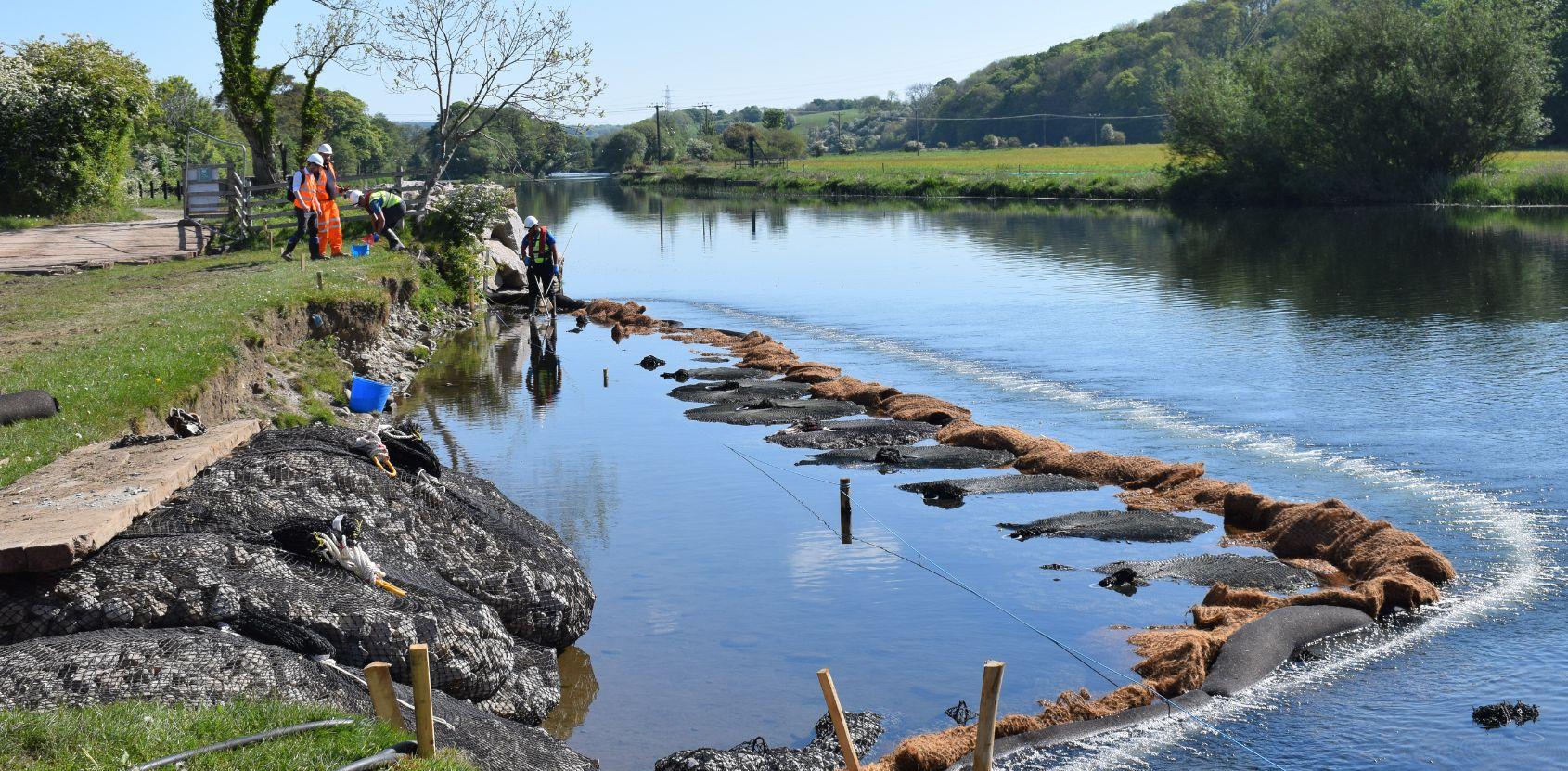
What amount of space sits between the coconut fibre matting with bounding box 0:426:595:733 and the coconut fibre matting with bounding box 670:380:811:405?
1284cm

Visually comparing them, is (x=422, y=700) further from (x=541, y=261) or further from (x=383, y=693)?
(x=541, y=261)

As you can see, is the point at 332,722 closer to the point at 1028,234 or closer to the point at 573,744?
the point at 573,744

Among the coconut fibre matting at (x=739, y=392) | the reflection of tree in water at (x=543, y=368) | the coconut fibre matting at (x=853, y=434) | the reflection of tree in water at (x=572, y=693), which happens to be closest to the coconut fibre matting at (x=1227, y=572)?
the reflection of tree in water at (x=572, y=693)

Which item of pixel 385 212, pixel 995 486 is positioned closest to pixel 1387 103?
pixel 385 212

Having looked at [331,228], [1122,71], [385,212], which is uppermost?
[1122,71]

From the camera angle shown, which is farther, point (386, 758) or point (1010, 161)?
point (1010, 161)

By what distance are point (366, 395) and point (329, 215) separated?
1183 cm

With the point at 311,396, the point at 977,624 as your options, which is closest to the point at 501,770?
the point at 977,624

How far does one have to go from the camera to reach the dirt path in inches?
1246

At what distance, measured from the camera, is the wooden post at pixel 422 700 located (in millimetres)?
8008

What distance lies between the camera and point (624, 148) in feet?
637

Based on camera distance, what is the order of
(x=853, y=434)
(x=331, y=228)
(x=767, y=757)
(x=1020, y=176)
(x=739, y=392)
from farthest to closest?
(x=1020, y=176)
(x=331, y=228)
(x=739, y=392)
(x=853, y=434)
(x=767, y=757)

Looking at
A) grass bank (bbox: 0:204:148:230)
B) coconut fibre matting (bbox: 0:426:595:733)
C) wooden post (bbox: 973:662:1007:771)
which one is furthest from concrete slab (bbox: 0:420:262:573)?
grass bank (bbox: 0:204:148:230)

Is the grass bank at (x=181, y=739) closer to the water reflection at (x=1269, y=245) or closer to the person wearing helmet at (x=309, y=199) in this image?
the person wearing helmet at (x=309, y=199)
